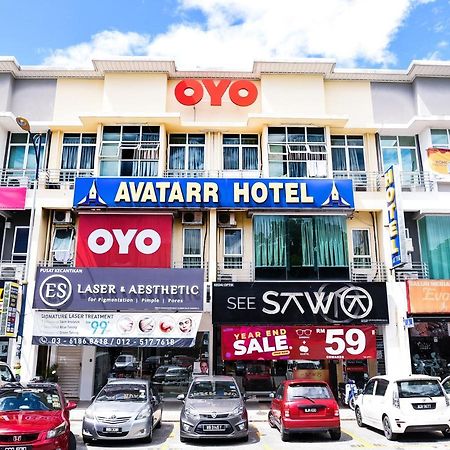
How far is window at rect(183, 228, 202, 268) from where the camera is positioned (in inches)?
794

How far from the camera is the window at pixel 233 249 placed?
2012 cm

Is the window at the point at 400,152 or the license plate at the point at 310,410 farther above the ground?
the window at the point at 400,152

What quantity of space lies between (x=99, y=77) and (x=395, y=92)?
14.1 m

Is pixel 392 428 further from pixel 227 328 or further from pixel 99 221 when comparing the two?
pixel 99 221

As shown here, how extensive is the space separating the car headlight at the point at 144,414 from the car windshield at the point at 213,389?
1.31 meters

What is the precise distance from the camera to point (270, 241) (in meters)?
19.6

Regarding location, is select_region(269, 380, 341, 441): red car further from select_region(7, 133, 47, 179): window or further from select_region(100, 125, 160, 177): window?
select_region(7, 133, 47, 179): window

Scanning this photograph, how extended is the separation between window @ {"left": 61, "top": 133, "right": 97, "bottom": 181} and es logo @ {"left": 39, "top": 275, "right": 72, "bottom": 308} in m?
5.21

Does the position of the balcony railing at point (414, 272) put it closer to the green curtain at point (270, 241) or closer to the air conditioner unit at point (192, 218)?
the green curtain at point (270, 241)

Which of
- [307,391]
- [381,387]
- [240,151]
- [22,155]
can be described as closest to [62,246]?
[22,155]

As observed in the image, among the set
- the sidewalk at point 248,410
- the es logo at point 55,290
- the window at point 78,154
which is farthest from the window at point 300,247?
the window at point 78,154

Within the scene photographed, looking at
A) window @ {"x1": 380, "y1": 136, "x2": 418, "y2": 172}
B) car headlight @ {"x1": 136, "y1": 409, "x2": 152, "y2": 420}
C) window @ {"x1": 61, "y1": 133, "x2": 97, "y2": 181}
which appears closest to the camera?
car headlight @ {"x1": 136, "y1": 409, "x2": 152, "y2": 420}

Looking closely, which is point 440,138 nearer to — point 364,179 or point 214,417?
point 364,179

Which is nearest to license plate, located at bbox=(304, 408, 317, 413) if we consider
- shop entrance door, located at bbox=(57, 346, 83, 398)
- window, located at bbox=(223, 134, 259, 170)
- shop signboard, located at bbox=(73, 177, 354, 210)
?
shop signboard, located at bbox=(73, 177, 354, 210)
